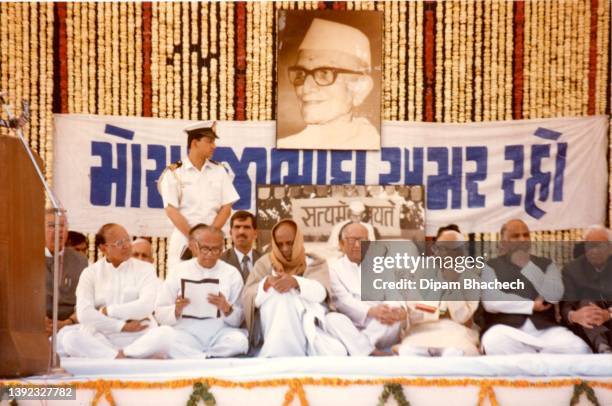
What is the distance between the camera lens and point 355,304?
19.6 feet

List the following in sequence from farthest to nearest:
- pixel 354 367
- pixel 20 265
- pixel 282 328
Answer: pixel 282 328 → pixel 354 367 → pixel 20 265

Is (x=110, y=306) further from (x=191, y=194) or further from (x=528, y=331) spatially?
(x=528, y=331)

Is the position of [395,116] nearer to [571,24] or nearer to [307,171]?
[307,171]

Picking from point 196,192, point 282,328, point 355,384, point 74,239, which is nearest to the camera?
point 355,384

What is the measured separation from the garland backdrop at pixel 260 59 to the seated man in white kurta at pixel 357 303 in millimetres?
1847

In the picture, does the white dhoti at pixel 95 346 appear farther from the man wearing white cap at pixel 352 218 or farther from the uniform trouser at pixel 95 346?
the man wearing white cap at pixel 352 218

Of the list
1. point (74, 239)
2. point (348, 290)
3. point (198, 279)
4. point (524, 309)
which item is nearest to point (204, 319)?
point (198, 279)

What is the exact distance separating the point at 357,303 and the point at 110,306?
5.00 feet

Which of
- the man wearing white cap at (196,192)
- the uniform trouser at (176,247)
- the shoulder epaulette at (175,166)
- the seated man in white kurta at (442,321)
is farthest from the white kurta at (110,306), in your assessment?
the seated man in white kurta at (442,321)

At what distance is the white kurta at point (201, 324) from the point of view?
5707mm

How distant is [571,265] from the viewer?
20.4 ft

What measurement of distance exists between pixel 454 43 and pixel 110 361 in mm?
3967

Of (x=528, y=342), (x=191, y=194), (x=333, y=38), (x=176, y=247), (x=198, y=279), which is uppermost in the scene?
(x=333, y=38)

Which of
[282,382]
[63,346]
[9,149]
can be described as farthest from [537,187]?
[9,149]
